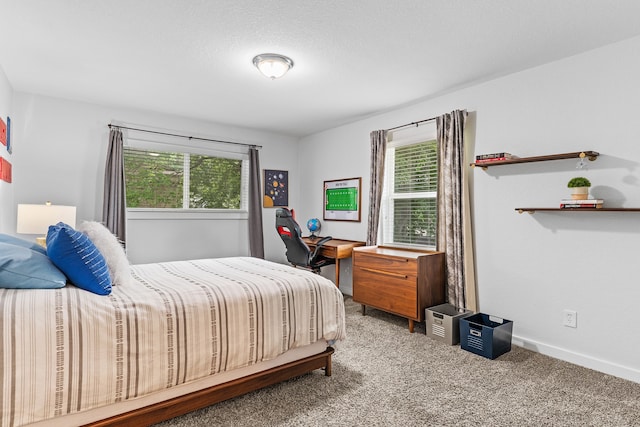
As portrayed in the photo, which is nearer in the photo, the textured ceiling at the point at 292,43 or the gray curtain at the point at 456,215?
the textured ceiling at the point at 292,43

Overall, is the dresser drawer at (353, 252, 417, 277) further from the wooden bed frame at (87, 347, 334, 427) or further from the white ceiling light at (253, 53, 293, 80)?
the white ceiling light at (253, 53, 293, 80)

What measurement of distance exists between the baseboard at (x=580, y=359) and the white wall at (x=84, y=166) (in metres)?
3.73

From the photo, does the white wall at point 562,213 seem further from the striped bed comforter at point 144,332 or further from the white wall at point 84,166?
the white wall at point 84,166

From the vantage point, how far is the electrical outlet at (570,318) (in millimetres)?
2757

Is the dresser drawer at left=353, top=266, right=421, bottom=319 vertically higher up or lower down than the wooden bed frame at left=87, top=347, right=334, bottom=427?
higher up

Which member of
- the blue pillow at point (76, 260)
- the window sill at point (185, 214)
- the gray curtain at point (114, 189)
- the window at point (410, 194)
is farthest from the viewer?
the window sill at point (185, 214)

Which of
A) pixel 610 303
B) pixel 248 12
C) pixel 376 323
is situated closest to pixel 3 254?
pixel 248 12

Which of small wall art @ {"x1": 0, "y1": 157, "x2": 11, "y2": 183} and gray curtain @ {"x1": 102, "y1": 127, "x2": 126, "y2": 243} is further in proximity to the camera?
gray curtain @ {"x1": 102, "y1": 127, "x2": 126, "y2": 243}

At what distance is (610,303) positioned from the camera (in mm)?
2582

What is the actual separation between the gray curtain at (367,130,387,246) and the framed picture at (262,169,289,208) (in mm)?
1757

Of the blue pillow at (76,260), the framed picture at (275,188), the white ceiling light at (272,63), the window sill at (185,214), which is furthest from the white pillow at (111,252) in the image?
the framed picture at (275,188)

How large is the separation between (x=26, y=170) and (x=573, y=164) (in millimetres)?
5190

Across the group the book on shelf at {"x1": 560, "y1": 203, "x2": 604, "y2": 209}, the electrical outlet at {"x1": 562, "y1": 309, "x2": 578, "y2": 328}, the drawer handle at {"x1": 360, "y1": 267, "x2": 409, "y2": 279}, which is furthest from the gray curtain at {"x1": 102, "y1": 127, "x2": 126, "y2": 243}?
the electrical outlet at {"x1": 562, "y1": 309, "x2": 578, "y2": 328}

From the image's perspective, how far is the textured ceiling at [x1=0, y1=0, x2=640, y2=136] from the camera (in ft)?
7.06
